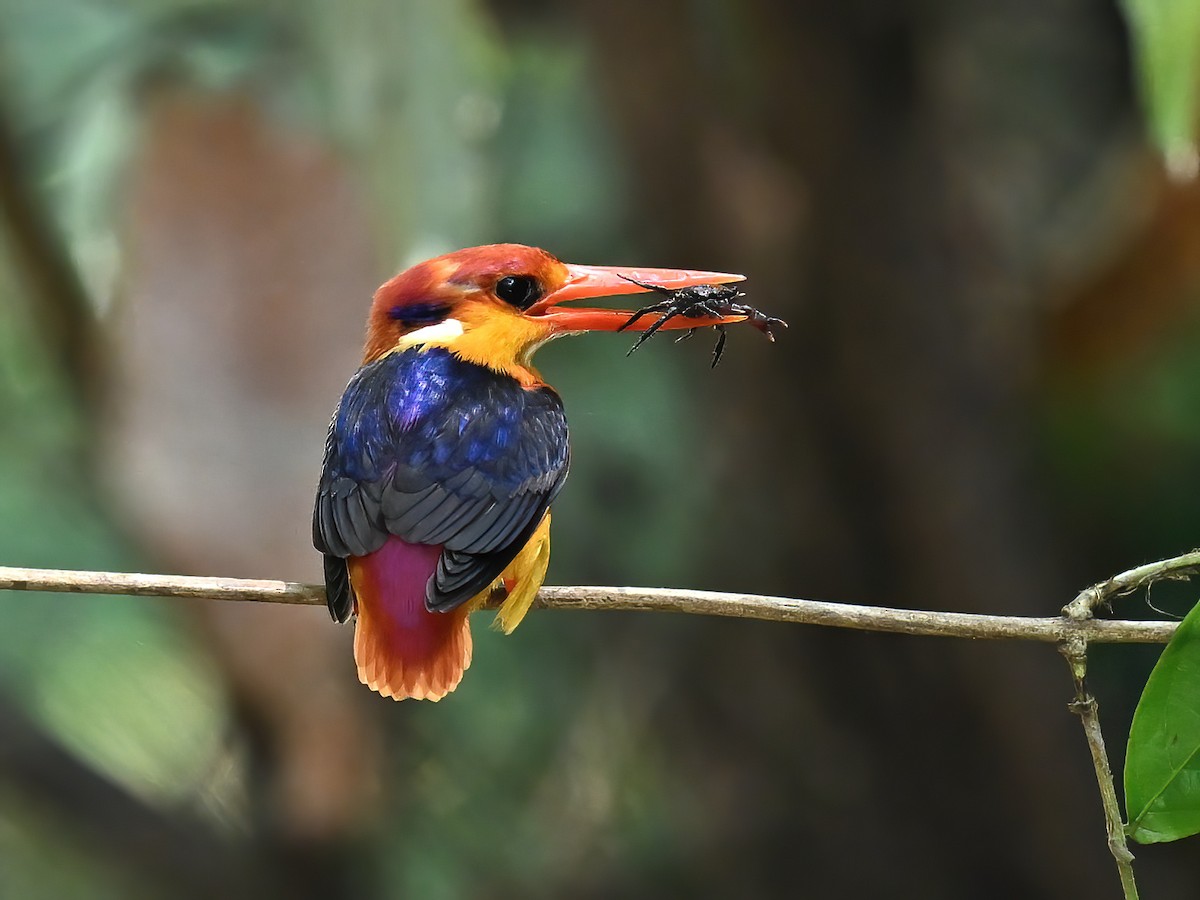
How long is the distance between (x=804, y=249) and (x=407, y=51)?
3.88 ft

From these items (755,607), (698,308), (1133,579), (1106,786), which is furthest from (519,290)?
(1106,786)

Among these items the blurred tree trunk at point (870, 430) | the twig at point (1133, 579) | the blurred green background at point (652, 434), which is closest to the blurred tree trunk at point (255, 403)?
the blurred green background at point (652, 434)

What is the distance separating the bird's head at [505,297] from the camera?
2193mm

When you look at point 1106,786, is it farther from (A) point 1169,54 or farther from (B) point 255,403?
(B) point 255,403

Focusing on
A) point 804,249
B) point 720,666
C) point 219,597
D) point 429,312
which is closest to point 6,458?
point 720,666

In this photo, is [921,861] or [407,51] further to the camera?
[921,861]

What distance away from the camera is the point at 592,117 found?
16.4 feet

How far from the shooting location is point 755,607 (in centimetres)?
150

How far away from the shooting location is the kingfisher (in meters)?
1.79

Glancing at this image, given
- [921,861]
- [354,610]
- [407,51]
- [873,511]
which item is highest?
[407,51]

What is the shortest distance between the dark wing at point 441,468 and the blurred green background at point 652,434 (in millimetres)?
962

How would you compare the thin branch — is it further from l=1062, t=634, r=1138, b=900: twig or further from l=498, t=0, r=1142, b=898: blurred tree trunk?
l=498, t=0, r=1142, b=898: blurred tree trunk

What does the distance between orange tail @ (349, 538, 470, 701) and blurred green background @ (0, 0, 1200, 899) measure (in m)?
1.30

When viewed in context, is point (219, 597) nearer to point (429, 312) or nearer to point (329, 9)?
point (429, 312)
